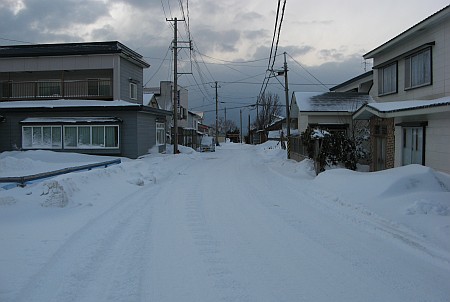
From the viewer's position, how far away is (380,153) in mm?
19094

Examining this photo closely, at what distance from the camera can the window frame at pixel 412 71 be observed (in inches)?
594

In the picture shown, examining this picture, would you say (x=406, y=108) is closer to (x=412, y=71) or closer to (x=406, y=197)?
(x=412, y=71)

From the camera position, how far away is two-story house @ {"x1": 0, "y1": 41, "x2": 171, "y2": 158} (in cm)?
2595

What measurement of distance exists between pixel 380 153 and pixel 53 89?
2200 cm

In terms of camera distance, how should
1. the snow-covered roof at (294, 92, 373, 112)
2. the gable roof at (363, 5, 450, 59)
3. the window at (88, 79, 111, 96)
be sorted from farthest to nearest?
1. the window at (88, 79, 111, 96)
2. the snow-covered roof at (294, 92, 373, 112)
3. the gable roof at (363, 5, 450, 59)

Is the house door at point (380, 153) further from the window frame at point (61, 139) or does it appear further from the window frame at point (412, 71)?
the window frame at point (61, 139)

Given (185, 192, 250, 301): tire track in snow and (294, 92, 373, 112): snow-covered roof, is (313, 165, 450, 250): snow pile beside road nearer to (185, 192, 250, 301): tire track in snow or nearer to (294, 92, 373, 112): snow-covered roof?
(185, 192, 250, 301): tire track in snow

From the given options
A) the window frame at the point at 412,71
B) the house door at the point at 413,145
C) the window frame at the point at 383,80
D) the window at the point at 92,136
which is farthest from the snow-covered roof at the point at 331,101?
the window at the point at 92,136

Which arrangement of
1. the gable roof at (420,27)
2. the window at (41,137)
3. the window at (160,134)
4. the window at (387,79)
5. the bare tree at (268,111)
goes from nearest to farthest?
the gable roof at (420,27), the window at (387,79), the window at (41,137), the window at (160,134), the bare tree at (268,111)

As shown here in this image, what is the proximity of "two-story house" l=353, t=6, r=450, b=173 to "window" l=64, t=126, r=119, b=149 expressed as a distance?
47.5ft

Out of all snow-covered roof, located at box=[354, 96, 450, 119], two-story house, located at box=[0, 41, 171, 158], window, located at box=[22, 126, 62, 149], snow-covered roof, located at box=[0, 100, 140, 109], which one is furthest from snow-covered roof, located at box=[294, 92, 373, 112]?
window, located at box=[22, 126, 62, 149]

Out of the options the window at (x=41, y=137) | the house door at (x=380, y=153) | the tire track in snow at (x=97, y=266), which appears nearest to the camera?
the tire track in snow at (x=97, y=266)

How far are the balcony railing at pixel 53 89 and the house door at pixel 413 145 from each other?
19.3m

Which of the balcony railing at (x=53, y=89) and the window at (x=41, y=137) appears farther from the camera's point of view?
the balcony railing at (x=53, y=89)
